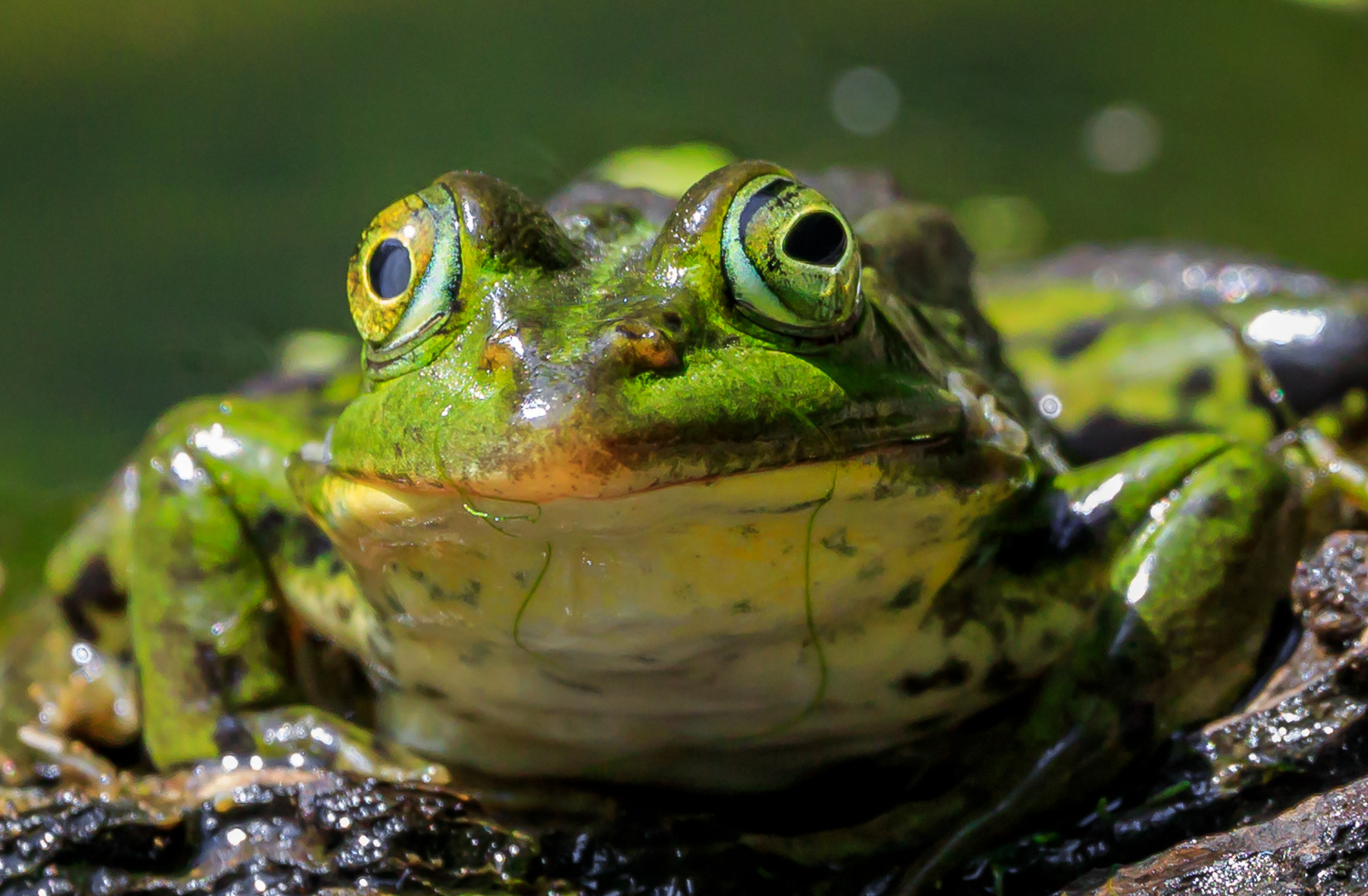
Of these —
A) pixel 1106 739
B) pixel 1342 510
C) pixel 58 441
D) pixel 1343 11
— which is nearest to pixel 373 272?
pixel 1106 739

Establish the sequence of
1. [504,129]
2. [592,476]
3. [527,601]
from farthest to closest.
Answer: [504,129] < [527,601] < [592,476]

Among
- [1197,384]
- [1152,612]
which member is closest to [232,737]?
[1152,612]

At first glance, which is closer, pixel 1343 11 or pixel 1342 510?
pixel 1342 510

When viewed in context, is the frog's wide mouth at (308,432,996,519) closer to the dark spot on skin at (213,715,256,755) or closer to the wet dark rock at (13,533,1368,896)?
the wet dark rock at (13,533,1368,896)

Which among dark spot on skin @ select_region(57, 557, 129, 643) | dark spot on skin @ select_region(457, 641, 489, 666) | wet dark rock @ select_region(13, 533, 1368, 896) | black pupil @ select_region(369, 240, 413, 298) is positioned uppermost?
→ dark spot on skin @ select_region(57, 557, 129, 643)

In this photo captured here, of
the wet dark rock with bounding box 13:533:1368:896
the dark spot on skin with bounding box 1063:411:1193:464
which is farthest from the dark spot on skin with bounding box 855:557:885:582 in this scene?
the dark spot on skin with bounding box 1063:411:1193:464

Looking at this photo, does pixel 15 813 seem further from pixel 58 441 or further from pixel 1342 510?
pixel 58 441

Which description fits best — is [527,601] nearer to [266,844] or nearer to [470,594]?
[470,594]
